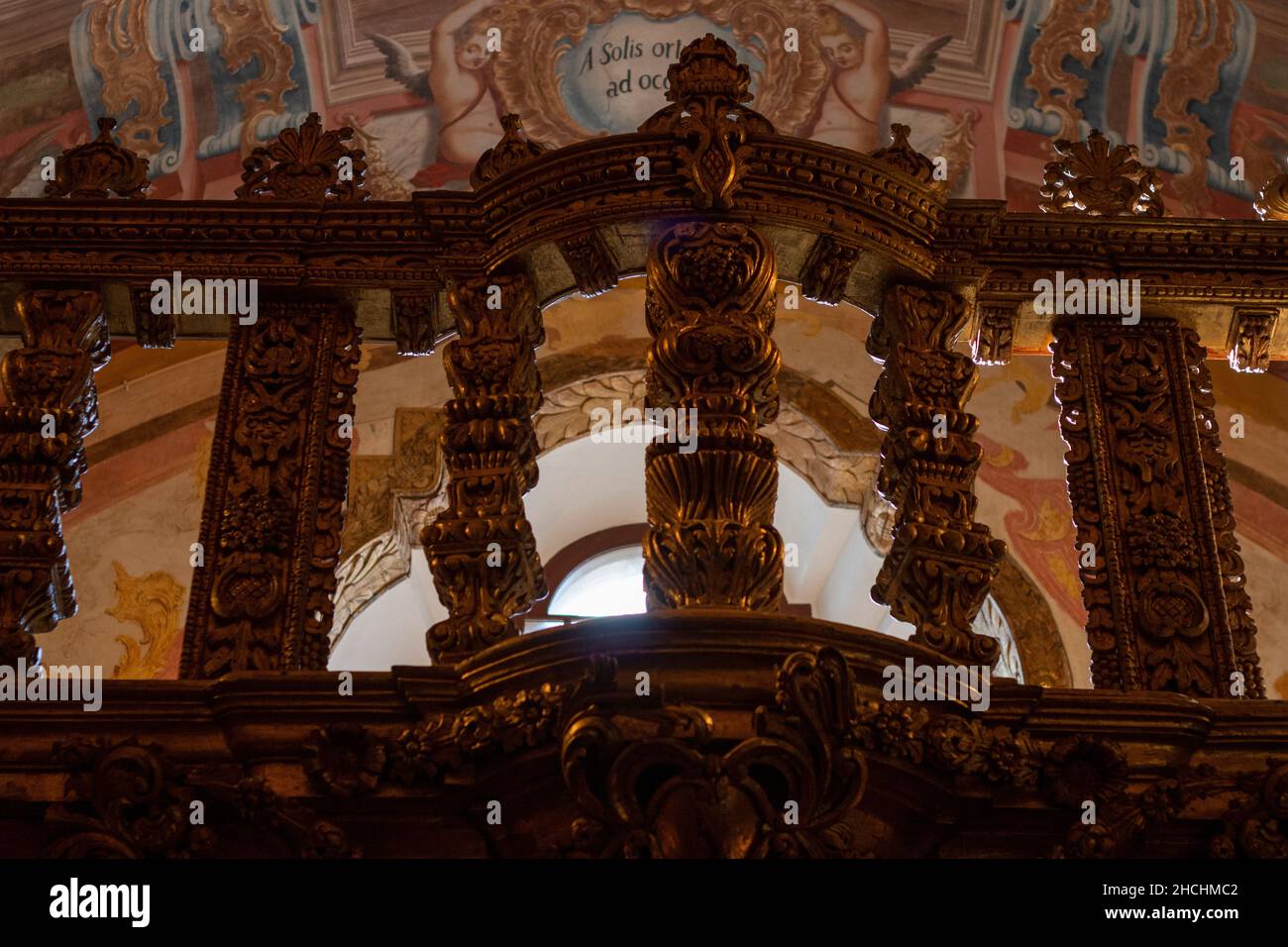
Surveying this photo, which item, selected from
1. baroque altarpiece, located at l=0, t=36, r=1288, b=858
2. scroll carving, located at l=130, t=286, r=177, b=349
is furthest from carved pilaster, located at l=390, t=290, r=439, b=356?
scroll carving, located at l=130, t=286, r=177, b=349

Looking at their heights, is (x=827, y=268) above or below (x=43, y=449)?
above

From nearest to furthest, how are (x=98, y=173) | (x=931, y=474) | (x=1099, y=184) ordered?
(x=931, y=474) → (x=98, y=173) → (x=1099, y=184)

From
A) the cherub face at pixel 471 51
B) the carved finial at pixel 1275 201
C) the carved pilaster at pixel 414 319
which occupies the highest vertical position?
the cherub face at pixel 471 51

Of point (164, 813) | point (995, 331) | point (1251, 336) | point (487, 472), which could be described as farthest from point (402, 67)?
point (164, 813)

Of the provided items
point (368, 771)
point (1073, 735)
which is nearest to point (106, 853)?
point (368, 771)

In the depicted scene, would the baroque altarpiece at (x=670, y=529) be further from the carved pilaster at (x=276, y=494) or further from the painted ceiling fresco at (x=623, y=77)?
the painted ceiling fresco at (x=623, y=77)

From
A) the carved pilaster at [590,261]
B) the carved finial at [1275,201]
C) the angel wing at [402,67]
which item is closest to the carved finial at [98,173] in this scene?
the carved pilaster at [590,261]

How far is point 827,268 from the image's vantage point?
596 cm

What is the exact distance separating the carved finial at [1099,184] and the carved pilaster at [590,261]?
150cm

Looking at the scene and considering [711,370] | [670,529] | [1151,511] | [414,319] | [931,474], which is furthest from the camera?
[414,319]

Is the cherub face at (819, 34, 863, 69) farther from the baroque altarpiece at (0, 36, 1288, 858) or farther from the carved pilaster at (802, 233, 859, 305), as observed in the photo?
the carved pilaster at (802, 233, 859, 305)

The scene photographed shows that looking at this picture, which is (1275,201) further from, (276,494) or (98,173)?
(98,173)

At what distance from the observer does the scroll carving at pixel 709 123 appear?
19.0ft

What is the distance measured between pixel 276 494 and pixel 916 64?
5.59 meters
